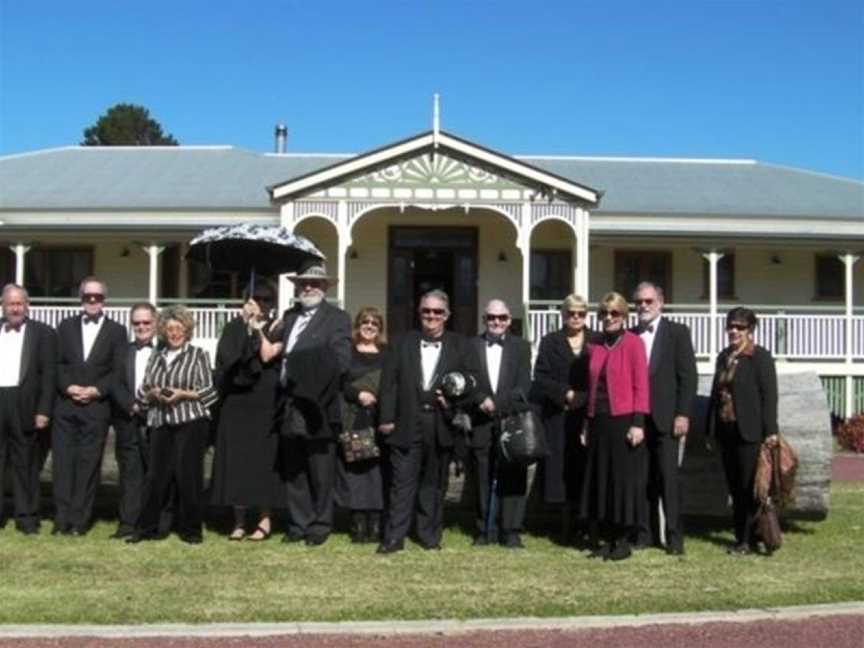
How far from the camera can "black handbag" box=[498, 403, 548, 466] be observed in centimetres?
831

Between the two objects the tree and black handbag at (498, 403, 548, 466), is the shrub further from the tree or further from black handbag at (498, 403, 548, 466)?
the tree

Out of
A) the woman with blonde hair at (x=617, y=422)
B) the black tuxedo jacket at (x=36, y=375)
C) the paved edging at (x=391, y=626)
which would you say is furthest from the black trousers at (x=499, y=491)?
the black tuxedo jacket at (x=36, y=375)

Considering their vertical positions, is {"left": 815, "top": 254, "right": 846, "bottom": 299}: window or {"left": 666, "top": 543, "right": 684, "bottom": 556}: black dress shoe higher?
{"left": 815, "top": 254, "right": 846, "bottom": 299}: window

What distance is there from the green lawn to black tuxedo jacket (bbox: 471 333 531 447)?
2.96ft

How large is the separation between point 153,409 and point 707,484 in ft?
14.4

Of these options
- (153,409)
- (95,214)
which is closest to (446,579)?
(153,409)

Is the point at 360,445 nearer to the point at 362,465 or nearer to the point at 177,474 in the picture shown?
the point at 362,465

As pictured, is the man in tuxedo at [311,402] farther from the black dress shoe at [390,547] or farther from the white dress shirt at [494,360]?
the white dress shirt at [494,360]

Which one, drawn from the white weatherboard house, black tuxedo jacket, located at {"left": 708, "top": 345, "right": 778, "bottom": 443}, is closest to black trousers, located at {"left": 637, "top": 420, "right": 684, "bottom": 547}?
black tuxedo jacket, located at {"left": 708, "top": 345, "right": 778, "bottom": 443}

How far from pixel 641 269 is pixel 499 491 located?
1681 centimetres

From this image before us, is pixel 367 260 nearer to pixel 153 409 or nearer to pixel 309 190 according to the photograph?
pixel 309 190

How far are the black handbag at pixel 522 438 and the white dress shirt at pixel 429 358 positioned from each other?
626 millimetres

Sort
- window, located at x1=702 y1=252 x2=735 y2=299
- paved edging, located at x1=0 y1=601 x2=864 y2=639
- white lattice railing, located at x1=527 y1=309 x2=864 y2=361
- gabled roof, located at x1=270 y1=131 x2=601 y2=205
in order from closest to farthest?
paved edging, located at x1=0 y1=601 x2=864 y2=639, gabled roof, located at x1=270 y1=131 x2=601 y2=205, white lattice railing, located at x1=527 y1=309 x2=864 y2=361, window, located at x1=702 y1=252 x2=735 y2=299

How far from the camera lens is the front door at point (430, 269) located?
24.1m
